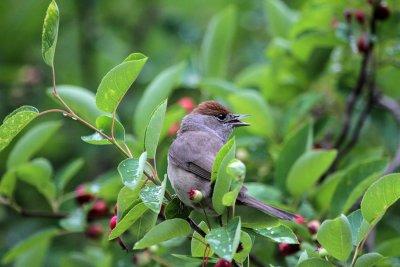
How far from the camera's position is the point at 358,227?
330cm

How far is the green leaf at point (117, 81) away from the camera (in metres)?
3.12

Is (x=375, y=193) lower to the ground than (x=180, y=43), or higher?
higher

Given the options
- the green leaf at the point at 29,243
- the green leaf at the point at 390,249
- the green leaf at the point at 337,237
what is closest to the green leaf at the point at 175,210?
the green leaf at the point at 337,237

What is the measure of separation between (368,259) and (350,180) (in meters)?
1.24

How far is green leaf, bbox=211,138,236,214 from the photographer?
2990 mm

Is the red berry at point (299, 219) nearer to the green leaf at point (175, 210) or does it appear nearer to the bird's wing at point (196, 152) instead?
the bird's wing at point (196, 152)

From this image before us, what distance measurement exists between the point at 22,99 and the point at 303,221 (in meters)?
3.80

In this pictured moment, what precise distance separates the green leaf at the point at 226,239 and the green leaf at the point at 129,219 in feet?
1.01

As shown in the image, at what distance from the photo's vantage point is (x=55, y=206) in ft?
16.0

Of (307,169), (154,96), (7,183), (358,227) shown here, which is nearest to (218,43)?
(154,96)

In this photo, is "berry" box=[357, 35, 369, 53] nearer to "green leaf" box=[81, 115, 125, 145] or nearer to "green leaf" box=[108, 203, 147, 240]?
"green leaf" box=[81, 115, 125, 145]

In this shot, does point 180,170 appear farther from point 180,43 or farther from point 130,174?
point 180,43

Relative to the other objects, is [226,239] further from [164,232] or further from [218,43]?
[218,43]

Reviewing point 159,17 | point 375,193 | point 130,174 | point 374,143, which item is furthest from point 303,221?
point 159,17
